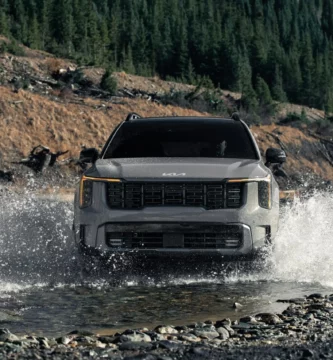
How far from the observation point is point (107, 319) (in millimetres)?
6926

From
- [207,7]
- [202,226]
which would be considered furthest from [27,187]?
[207,7]

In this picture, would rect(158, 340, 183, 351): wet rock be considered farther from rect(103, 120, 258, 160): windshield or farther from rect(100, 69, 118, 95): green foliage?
rect(100, 69, 118, 95): green foliage

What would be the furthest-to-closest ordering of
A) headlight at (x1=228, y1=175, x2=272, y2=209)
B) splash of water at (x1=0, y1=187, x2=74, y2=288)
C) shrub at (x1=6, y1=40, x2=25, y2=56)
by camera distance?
1. shrub at (x1=6, y1=40, x2=25, y2=56)
2. splash of water at (x1=0, y1=187, x2=74, y2=288)
3. headlight at (x1=228, y1=175, x2=272, y2=209)

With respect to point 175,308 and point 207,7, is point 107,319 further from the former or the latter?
point 207,7

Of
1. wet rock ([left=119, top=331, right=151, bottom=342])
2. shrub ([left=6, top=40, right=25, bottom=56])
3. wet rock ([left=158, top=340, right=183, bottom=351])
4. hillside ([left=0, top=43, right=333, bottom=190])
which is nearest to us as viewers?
wet rock ([left=158, top=340, right=183, bottom=351])

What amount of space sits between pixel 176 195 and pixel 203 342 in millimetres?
Answer: 2987

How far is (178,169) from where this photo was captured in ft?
28.0

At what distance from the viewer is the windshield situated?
9609 mm

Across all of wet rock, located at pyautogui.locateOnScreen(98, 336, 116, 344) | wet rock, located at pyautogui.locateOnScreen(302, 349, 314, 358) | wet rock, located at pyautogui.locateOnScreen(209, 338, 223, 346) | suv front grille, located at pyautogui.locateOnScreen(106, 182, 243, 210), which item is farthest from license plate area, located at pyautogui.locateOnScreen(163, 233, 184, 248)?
wet rock, located at pyautogui.locateOnScreen(302, 349, 314, 358)

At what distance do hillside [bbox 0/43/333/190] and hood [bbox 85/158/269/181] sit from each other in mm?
25908

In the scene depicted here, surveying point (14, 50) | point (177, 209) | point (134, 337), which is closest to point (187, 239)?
point (177, 209)

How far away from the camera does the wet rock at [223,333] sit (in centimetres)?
581

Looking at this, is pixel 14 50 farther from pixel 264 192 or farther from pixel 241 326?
pixel 241 326

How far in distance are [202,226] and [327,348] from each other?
320 centimetres
